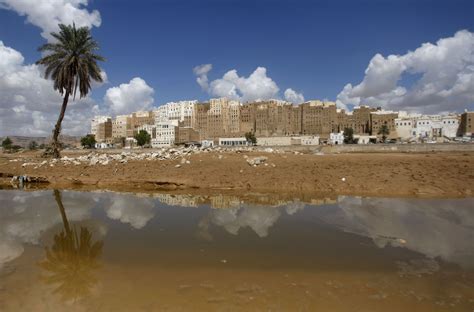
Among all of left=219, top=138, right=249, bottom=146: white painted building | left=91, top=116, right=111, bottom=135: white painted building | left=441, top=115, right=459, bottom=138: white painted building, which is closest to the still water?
left=219, top=138, right=249, bottom=146: white painted building

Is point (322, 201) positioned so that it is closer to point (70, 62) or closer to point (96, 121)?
point (70, 62)

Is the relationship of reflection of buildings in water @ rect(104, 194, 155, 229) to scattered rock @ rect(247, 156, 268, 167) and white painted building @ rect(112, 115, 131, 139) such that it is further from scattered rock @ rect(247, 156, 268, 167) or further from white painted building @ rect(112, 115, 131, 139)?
white painted building @ rect(112, 115, 131, 139)

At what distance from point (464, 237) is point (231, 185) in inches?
439

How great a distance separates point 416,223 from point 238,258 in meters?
6.46

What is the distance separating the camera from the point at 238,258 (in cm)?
692

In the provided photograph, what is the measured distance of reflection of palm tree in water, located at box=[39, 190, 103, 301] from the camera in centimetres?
535

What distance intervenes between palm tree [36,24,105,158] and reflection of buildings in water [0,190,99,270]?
1692cm

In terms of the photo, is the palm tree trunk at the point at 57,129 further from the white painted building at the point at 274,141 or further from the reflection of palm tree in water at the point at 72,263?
the white painted building at the point at 274,141

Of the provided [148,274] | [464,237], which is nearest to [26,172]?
[148,274]

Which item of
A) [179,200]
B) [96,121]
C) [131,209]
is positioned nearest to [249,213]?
[179,200]

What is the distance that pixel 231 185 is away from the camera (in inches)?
698

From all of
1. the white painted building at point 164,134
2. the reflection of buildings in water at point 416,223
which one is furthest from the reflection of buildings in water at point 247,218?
the white painted building at point 164,134

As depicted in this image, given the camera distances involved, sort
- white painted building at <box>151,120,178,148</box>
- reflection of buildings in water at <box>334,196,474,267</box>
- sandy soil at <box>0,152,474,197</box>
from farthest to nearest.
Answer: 1. white painted building at <box>151,120,178,148</box>
2. sandy soil at <box>0,152,474,197</box>
3. reflection of buildings in water at <box>334,196,474,267</box>

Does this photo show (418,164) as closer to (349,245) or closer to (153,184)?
(349,245)
